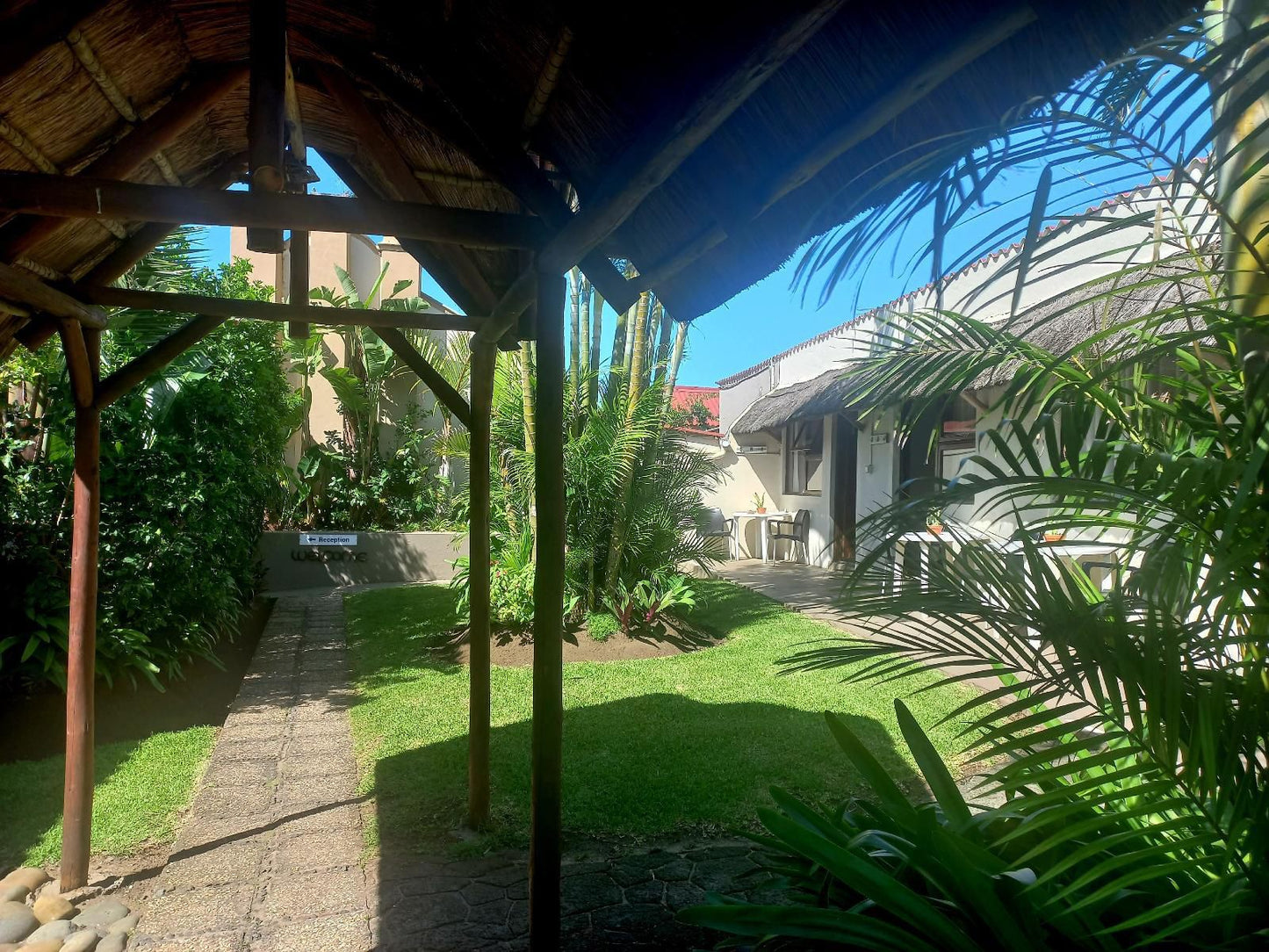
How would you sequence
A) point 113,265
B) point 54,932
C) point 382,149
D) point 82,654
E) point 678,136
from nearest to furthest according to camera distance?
1. point 678,136
2. point 54,932
3. point 382,149
4. point 82,654
5. point 113,265

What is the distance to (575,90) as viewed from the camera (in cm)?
276

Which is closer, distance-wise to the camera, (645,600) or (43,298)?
(43,298)

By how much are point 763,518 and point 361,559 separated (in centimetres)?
762

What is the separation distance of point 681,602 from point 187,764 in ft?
15.9

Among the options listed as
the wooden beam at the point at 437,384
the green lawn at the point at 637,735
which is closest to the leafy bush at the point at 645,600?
the green lawn at the point at 637,735

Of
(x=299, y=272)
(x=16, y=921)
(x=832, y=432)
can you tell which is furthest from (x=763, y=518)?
(x=16, y=921)

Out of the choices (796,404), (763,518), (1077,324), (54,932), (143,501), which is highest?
(796,404)

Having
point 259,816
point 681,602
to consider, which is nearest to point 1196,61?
point 259,816

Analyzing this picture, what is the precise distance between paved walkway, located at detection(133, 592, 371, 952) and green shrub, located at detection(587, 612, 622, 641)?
2.51 m

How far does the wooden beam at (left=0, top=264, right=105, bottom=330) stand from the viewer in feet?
9.98

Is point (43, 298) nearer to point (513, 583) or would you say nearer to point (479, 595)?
point (479, 595)

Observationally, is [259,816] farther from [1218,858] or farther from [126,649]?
[1218,858]

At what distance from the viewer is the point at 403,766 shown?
5.04 meters

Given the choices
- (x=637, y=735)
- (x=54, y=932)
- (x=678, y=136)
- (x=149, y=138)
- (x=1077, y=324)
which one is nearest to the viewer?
(x=678, y=136)
